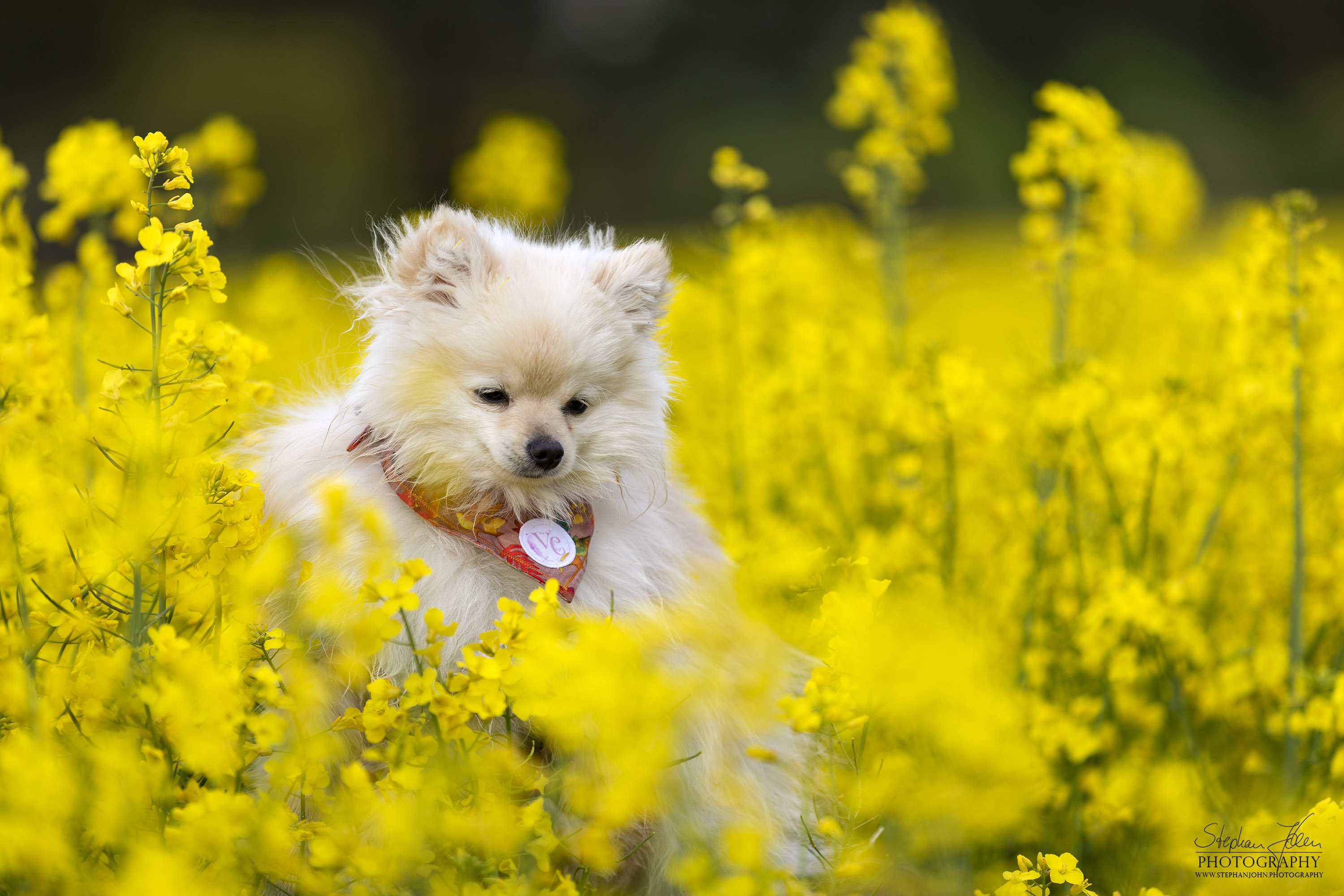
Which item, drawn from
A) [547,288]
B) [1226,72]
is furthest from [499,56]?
[547,288]

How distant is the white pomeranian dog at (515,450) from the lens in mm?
2352

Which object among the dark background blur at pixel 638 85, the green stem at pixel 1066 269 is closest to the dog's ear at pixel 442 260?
the green stem at pixel 1066 269

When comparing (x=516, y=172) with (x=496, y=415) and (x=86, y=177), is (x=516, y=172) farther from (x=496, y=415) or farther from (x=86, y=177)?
(x=496, y=415)

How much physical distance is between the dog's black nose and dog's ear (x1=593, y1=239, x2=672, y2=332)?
44cm

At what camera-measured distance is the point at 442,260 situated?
242 cm

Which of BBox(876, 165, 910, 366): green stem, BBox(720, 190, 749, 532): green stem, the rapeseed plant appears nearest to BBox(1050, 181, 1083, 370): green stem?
the rapeseed plant

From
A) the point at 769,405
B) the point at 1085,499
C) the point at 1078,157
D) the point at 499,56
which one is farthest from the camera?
the point at 499,56

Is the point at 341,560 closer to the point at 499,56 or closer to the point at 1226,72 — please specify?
the point at 499,56

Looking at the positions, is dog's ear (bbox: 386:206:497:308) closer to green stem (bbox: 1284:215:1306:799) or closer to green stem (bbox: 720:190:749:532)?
green stem (bbox: 720:190:749:532)

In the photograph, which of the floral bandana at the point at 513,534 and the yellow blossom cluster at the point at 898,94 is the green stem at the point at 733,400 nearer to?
the yellow blossom cluster at the point at 898,94

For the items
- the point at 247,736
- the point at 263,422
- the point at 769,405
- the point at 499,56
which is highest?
the point at 499,56

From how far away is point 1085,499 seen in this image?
3678mm

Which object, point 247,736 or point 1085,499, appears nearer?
point 247,736

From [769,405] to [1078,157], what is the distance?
1436 millimetres
